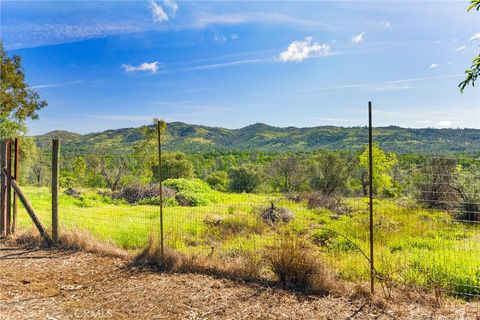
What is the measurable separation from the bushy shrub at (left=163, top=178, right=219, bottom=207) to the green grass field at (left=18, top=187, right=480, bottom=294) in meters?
3.28

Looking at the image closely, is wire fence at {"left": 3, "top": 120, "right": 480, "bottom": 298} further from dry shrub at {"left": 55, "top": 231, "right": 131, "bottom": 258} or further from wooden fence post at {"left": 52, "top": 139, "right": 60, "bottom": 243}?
wooden fence post at {"left": 52, "top": 139, "right": 60, "bottom": 243}

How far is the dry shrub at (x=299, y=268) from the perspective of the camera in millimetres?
5352

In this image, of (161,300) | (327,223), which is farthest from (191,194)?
(161,300)

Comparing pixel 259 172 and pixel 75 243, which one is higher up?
pixel 259 172

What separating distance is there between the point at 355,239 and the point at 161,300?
6.19 m

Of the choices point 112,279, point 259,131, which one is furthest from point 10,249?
point 259,131

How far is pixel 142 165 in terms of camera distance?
79.9ft

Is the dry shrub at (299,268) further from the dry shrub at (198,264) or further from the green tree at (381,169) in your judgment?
the green tree at (381,169)

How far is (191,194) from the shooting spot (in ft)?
57.8

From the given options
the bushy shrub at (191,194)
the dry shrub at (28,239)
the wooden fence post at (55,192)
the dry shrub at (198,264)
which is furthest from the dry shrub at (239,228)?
the bushy shrub at (191,194)

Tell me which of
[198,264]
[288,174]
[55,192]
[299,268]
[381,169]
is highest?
[381,169]

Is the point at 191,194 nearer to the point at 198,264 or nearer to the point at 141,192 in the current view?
the point at 141,192

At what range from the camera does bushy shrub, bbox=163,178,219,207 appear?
16.8 metres

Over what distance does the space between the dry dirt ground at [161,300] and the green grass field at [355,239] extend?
65 centimetres
